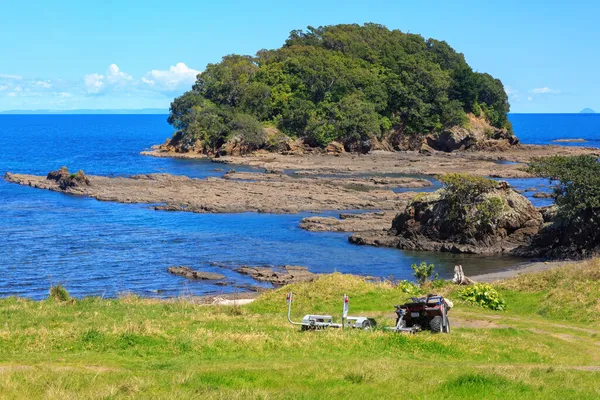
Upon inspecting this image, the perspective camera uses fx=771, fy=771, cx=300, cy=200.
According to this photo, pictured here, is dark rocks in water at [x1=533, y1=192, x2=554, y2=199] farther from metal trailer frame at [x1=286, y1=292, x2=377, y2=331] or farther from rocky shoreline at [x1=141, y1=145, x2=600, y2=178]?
metal trailer frame at [x1=286, y1=292, x2=377, y2=331]

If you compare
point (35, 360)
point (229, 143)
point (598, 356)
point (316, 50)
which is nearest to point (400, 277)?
point (598, 356)

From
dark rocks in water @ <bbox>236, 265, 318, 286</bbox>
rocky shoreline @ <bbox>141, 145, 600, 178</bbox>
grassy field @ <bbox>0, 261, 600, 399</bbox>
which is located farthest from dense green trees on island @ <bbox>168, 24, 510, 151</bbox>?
grassy field @ <bbox>0, 261, 600, 399</bbox>

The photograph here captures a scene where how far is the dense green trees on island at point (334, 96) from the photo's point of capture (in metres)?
129

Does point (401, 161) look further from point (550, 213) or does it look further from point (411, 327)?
point (411, 327)

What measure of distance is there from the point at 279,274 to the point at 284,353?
2589 cm

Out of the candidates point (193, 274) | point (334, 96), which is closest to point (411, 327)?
point (193, 274)

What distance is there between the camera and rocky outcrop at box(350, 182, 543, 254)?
53.0 metres

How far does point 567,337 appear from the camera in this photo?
77.3ft

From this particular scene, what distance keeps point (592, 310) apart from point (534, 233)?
2699 centimetres

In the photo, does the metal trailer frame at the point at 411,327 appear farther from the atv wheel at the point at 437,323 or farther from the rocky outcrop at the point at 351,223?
the rocky outcrop at the point at 351,223

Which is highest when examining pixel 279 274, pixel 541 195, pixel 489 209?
pixel 489 209

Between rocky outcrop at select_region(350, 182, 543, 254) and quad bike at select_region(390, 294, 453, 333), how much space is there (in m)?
30.8

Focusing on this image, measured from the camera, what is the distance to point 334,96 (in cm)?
13838

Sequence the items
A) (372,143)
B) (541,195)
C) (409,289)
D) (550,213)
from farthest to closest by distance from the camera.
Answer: (372,143) → (541,195) → (550,213) → (409,289)
